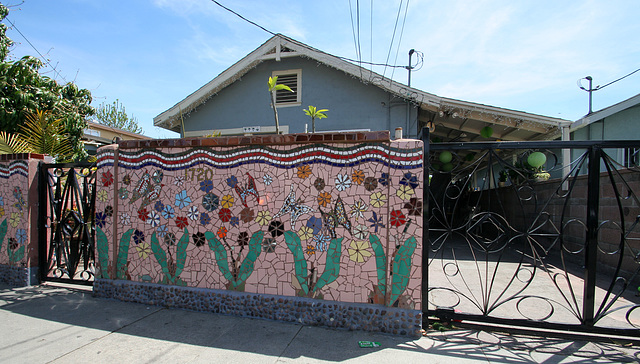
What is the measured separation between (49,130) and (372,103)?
23.9ft

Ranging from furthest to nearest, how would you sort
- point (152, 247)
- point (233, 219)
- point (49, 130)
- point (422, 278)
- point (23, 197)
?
point (49, 130), point (23, 197), point (152, 247), point (233, 219), point (422, 278)

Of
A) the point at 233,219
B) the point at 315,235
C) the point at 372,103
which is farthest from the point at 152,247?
the point at 372,103

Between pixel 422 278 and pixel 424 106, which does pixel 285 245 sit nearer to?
pixel 422 278

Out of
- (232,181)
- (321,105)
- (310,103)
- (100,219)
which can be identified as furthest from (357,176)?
(310,103)

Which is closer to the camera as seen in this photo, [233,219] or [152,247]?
[233,219]

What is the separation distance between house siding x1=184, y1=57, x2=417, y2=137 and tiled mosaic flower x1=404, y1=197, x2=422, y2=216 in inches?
222

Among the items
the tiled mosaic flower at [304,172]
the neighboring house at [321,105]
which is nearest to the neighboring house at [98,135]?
the neighboring house at [321,105]

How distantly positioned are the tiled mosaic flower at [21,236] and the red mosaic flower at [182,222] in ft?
9.09

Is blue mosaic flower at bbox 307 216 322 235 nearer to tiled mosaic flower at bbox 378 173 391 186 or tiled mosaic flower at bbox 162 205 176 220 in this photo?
tiled mosaic flower at bbox 378 173 391 186

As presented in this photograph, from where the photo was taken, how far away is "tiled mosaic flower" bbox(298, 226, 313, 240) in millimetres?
3823

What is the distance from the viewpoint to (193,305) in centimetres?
416

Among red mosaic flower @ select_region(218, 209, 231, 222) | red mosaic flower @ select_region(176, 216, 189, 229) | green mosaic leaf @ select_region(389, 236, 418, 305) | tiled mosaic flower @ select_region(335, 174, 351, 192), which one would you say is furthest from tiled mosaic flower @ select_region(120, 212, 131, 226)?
green mosaic leaf @ select_region(389, 236, 418, 305)

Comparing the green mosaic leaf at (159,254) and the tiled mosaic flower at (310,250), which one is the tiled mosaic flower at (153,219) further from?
the tiled mosaic flower at (310,250)

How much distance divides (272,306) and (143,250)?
1.92 m
